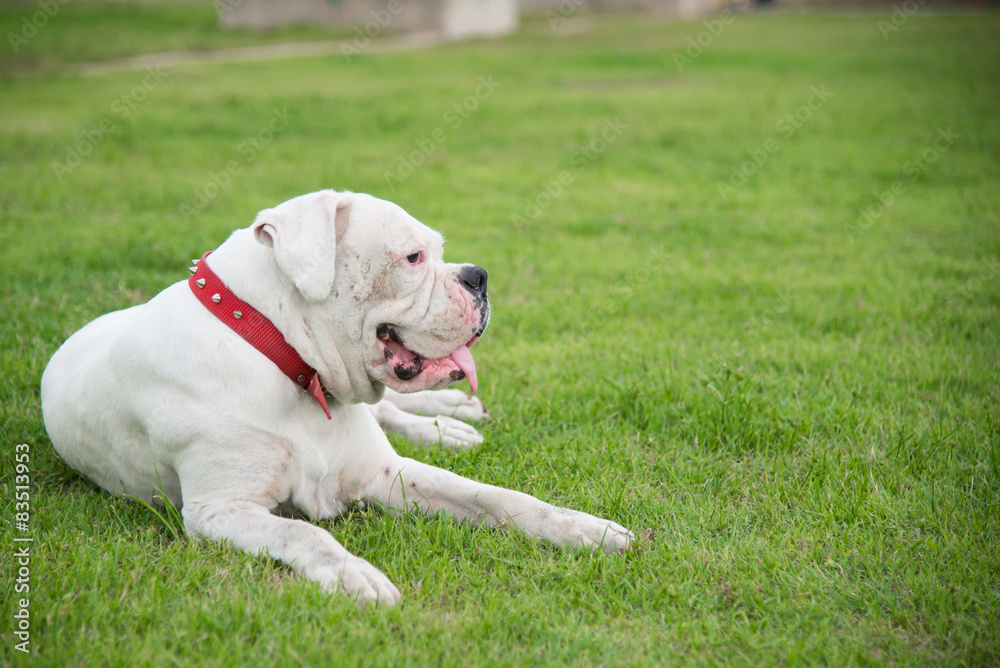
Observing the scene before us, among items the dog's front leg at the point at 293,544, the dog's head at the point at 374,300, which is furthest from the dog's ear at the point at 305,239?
the dog's front leg at the point at 293,544

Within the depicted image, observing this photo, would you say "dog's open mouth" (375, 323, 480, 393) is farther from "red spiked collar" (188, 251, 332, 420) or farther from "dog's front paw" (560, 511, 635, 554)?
"dog's front paw" (560, 511, 635, 554)

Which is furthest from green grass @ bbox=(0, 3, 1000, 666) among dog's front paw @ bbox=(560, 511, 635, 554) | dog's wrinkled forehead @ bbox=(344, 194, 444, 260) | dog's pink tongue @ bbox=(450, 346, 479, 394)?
dog's wrinkled forehead @ bbox=(344, 194, 444, 260)

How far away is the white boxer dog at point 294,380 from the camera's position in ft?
10.1

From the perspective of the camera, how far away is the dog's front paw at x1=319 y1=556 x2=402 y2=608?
2751 millimetres

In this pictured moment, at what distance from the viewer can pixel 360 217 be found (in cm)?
328

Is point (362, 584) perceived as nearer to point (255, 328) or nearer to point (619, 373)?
point (255, 328)

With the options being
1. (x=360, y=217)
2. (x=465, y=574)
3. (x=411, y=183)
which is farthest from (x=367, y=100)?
(x=465, y=574)

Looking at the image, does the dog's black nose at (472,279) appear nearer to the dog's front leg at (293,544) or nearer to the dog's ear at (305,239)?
the dog's ear at (305,239)

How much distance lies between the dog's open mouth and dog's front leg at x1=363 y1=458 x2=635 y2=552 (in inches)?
16.9

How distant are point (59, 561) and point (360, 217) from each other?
5.39ft

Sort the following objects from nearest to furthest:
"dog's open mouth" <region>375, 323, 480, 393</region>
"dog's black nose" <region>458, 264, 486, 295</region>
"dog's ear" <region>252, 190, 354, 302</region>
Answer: "dog's ear" <region>252, 190, 354, 302</region>
"dog's open mouth" <region>375, 323, 480, 393</region>
"dog's black nose" <region>458, 264, 486, 295</region>

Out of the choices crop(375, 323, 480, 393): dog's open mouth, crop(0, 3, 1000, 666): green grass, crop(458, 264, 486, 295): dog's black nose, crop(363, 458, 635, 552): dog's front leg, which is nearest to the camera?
crop(0, 3, 1000, 666): green grass

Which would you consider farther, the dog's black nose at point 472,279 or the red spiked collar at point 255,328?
the dog's black nose at point 472,279

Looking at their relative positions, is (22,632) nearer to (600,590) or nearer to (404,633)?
(404,633)
